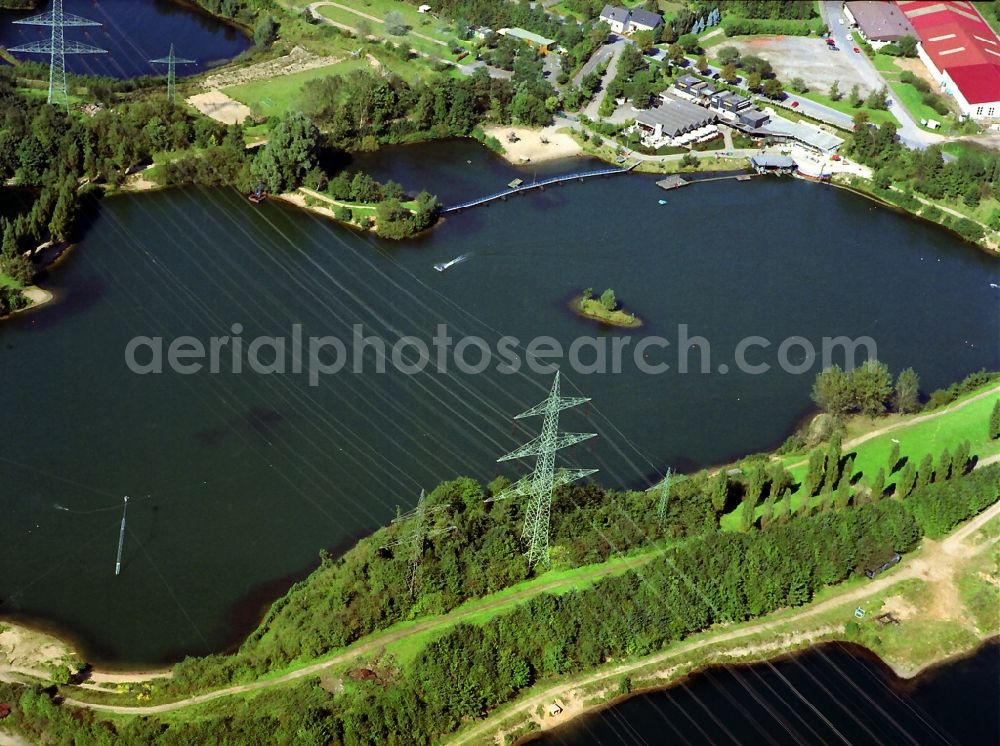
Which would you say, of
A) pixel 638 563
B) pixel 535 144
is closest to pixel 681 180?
pixel 535 144

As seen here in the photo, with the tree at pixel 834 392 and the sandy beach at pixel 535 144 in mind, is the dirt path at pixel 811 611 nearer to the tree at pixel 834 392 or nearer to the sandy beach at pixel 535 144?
the tree at pixel 834 392

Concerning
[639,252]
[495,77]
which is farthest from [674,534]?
[495,77]

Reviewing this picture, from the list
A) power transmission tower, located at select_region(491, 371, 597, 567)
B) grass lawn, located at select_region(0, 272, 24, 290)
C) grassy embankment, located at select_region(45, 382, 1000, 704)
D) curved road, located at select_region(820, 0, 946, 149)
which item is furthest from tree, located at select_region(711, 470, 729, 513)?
curved road, located at select_region(820, 0, 946, 149)

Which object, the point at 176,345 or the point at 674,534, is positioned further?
the point at 176,345

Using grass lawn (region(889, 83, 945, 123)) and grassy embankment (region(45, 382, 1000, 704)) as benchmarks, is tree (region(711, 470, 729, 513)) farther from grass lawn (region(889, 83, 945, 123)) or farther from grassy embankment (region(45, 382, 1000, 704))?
grass lawn (region(889, 83, 945, 123))

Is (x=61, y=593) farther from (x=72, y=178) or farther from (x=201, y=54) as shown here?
(x=201, y=54)

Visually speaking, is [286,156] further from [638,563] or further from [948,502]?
[948,502]
